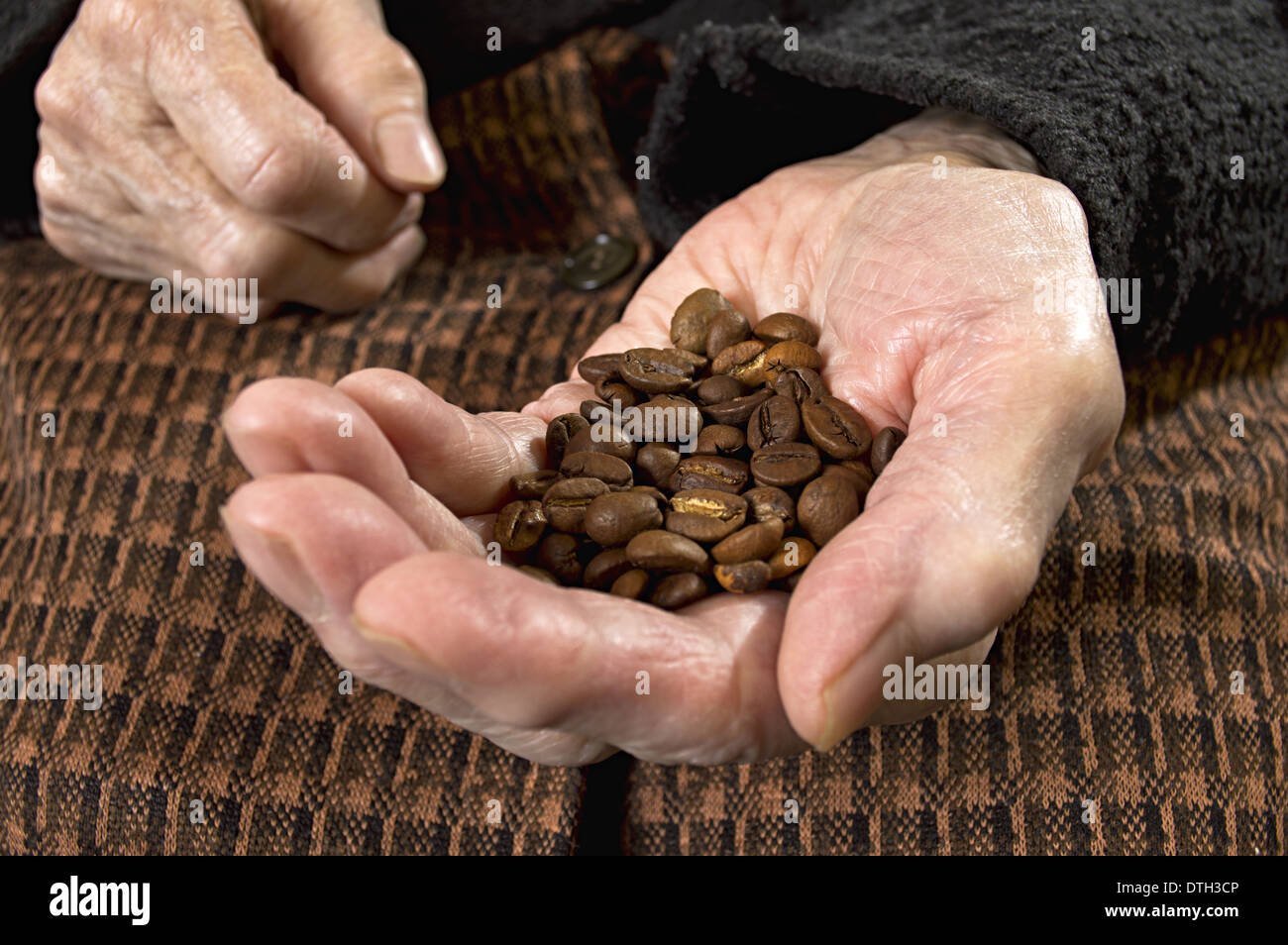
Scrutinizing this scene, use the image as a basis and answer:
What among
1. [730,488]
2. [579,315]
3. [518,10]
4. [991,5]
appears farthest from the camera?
[518,10]

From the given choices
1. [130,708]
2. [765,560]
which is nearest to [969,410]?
[765,560]

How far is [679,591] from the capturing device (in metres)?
0.96

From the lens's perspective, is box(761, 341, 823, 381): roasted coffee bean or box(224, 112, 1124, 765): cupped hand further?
box(761, 341, 823, 381): roasted coffee bean

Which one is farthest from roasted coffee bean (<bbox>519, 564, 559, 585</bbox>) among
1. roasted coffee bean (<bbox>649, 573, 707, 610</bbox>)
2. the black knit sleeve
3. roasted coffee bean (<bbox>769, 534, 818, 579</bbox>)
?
the black knit sleeve

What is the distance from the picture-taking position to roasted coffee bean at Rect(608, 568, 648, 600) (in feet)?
3.20

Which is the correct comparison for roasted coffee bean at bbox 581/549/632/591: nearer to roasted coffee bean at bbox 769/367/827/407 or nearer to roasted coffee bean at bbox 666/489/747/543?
roasted coffee bean at bbox 666/489/747/543

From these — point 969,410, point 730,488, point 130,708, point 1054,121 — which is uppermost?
point 1054,121

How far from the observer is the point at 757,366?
1.27m

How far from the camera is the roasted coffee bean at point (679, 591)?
0.96 metres

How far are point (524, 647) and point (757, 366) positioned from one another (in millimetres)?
649

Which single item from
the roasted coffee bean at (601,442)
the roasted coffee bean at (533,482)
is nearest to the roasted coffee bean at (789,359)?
the roasted coffee bean at (601,442)

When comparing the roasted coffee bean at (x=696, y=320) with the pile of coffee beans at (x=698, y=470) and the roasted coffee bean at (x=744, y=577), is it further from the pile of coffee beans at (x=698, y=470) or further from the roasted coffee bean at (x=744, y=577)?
the roasted coffee bean at (x=744, y=577)

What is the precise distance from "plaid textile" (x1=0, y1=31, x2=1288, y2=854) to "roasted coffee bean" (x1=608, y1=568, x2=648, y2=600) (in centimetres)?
37

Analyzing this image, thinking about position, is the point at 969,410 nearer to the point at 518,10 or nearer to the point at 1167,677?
the point at 1167,677
